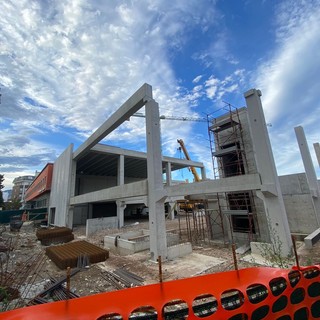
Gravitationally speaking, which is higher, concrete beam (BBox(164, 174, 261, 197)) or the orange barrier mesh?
concrete beam (BBox(164, 174, 261, 197))

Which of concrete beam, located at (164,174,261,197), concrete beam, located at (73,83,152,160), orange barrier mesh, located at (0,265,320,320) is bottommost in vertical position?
orange barrier mesh, located at (0,265,320,320)

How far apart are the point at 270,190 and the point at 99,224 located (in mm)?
17636

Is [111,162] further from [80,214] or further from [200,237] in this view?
[200,237]

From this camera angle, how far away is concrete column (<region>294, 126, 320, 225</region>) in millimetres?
15627

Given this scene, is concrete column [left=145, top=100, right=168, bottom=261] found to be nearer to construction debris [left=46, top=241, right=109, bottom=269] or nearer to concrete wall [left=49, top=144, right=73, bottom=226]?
construction debris [left=46, top=241, right=109, bottom=269]

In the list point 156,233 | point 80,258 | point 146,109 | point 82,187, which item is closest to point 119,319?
point 156,233

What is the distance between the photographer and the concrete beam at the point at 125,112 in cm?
1186

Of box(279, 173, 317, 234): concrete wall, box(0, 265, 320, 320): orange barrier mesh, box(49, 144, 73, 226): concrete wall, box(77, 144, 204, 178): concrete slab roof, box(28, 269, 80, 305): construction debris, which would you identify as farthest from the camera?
box(77, 144, 204, 178): concrete slab roof

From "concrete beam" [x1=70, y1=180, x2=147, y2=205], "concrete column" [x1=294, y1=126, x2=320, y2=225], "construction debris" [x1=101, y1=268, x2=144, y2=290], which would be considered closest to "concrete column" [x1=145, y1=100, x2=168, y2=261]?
"concrete beam" [x1=70, y1=180, x2=147, y2=205]

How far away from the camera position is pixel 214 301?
99.0 inches

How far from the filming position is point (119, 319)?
2.25 meters

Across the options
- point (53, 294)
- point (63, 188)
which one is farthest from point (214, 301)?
point (63, 188)

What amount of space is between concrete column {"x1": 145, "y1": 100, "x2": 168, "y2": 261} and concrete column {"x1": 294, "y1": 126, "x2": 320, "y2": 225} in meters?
13.0

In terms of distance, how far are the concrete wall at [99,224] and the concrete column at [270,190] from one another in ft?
54.2
